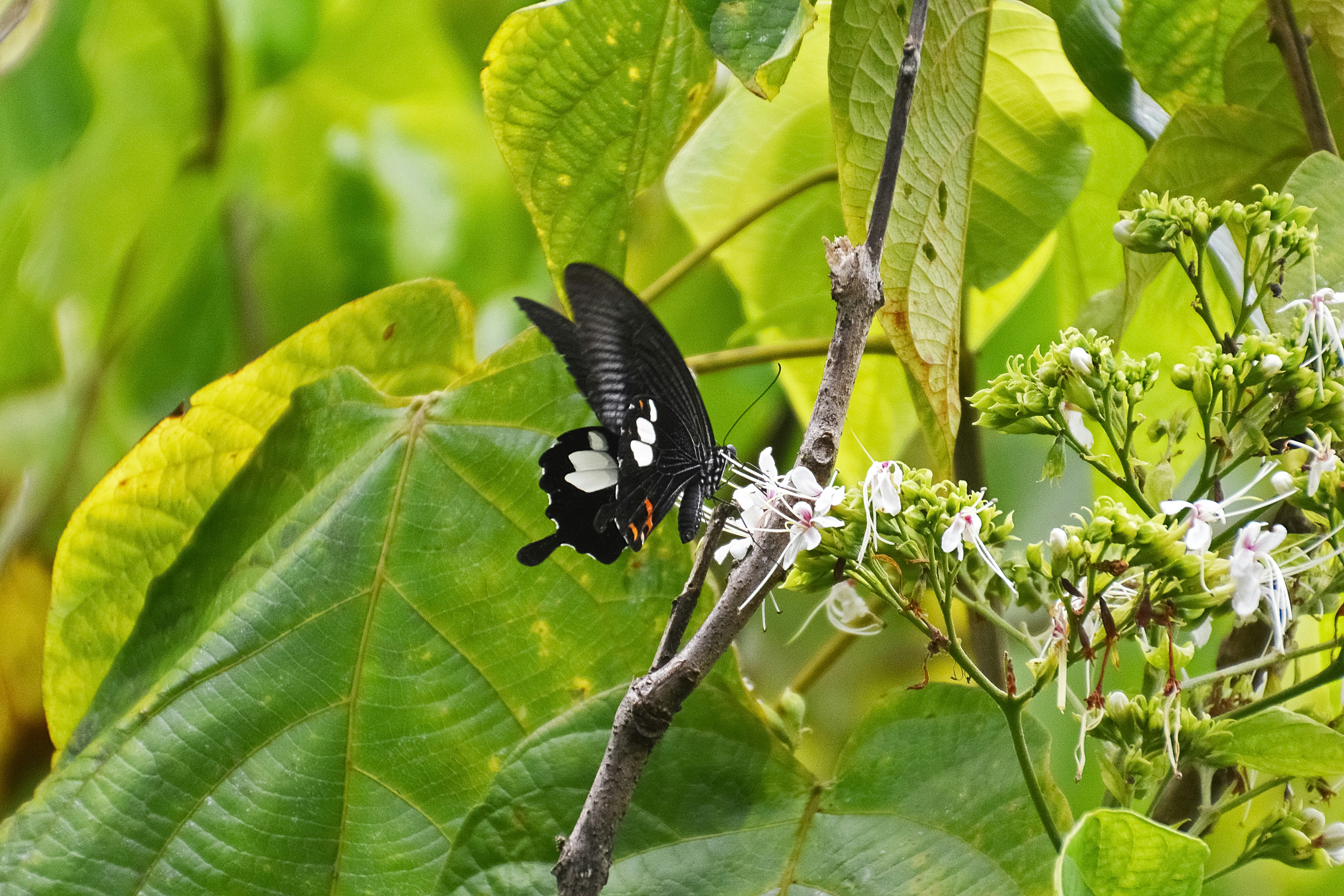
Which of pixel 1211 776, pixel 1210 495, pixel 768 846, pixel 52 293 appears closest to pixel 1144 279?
pixel 1210 495

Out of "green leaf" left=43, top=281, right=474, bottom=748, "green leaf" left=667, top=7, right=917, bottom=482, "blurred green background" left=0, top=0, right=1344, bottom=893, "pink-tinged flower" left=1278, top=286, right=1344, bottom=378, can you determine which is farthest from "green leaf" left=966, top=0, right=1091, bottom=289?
"green leaf" left=43, top=281, right=474, bottom=748

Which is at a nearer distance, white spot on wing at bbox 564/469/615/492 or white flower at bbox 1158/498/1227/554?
white flower at bbox 1158/498/1227/554

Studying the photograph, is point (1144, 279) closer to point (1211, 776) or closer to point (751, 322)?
point (1211, 776)

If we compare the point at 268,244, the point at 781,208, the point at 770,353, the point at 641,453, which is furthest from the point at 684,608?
the point at 268,244

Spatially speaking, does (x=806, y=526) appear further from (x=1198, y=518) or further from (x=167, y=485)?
(x=167, y=485)

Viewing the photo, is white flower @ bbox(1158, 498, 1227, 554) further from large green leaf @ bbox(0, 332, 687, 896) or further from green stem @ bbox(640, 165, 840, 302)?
green stem @ bbox(640, 165, 840, 302)

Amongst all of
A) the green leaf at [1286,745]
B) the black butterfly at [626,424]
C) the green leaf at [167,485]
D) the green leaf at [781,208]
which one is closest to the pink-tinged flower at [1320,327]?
the green leaf at [1286,745]
